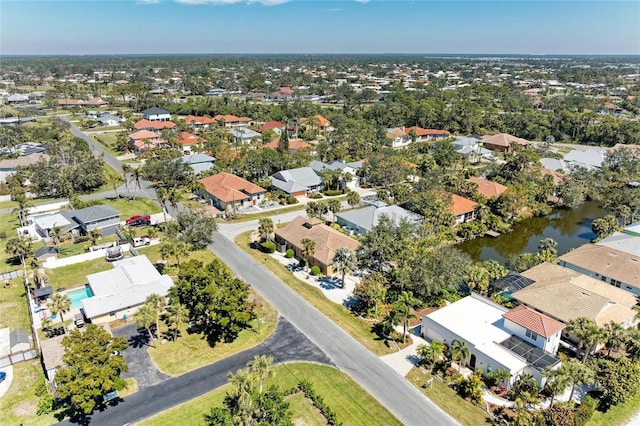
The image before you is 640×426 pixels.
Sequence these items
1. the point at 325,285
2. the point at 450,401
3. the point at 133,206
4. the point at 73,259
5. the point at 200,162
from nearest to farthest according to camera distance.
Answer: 1. the point at 450,401
2. the point at 325,285
3. the point at 73,259
4. the point at 133,206
5. the point at 200,162

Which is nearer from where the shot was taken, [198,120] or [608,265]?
[608,265]

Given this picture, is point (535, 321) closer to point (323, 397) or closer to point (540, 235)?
point (323, 397)

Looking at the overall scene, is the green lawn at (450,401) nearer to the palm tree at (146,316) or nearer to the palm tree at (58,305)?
the palm tree at (146,316)

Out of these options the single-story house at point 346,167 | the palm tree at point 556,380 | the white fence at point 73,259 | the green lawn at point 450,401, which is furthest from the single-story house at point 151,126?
the palm tree at point 556,380

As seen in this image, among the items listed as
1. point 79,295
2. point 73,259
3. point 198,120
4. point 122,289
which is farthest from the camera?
point 198,120

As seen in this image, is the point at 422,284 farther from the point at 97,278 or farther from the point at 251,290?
the point at 97,278

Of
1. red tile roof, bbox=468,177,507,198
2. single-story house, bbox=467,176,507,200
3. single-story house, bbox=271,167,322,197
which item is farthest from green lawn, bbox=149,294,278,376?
red tile roof, bbox=468,177,507,198

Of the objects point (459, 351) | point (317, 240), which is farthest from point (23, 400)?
point (459, 351)

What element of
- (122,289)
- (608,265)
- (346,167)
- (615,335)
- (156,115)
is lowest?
(122,289)
